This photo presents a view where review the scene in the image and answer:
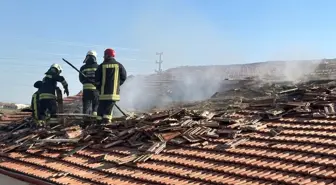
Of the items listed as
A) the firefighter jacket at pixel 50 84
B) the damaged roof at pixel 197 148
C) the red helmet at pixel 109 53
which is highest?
A: the red helmet at pixel 109 53

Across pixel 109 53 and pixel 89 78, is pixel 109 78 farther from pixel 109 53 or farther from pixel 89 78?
pixel 89 78

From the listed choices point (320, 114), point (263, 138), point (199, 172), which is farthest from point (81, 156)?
point (320, 114)

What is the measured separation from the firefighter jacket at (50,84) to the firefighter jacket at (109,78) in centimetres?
175

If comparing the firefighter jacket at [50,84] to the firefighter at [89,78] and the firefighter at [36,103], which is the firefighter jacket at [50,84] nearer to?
the firefighter at [36,103]

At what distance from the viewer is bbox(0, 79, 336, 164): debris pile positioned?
684 cm

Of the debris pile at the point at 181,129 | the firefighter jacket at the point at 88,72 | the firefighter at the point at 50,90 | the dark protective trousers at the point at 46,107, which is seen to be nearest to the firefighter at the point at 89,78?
the firefighter jacket at the point at 88,72

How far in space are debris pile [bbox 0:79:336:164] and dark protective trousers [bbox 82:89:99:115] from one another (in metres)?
1.15

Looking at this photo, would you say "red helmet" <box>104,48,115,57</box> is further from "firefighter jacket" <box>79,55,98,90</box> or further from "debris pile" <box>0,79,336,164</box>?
"debris pile" <box>0,79,336,164</box>

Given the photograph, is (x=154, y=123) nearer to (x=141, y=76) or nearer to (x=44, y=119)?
(x=44, y=119)

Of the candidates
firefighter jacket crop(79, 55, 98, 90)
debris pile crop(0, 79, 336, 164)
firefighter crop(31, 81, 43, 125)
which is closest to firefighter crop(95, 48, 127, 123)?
debris pile crop(0, 79, 336, 164)

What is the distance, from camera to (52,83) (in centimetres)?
1109

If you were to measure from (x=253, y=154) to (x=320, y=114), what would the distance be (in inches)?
77.1

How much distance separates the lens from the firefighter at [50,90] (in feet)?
36.0

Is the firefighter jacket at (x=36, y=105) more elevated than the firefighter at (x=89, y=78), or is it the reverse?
the firefighter at (x=89, y=78)
